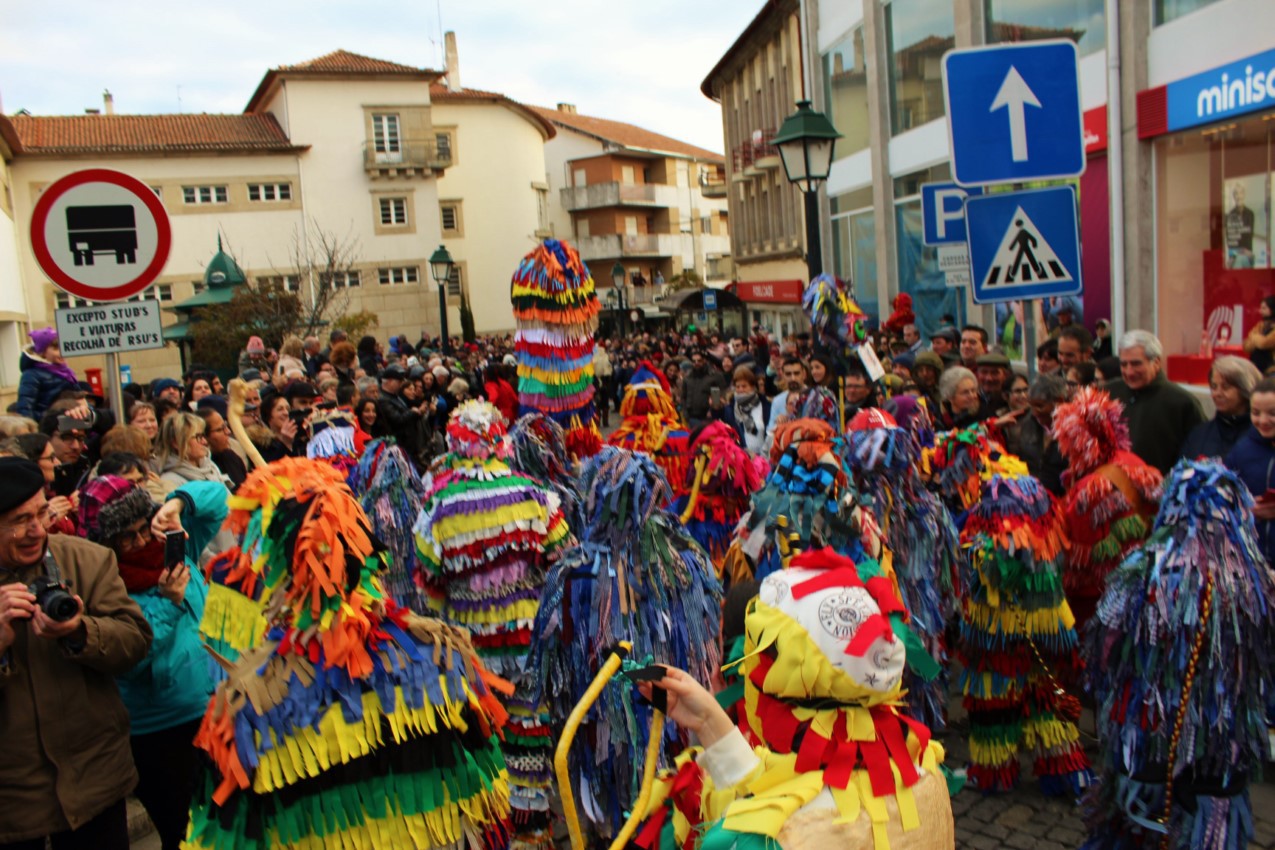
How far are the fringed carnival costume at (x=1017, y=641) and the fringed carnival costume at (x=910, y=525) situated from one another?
9.2 inches

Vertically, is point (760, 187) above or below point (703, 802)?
above

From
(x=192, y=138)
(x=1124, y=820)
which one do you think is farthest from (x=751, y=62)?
(x=1124, y=820)

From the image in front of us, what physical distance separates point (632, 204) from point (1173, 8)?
48931 mm

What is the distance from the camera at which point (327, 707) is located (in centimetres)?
270

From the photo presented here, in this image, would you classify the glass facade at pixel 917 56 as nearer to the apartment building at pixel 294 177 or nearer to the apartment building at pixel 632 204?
the apartment building at pixel 294 177

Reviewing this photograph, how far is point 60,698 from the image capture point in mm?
3094

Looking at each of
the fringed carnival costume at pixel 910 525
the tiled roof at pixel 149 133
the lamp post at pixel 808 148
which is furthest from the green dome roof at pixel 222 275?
the fringed carnival costume at pixel 910 525

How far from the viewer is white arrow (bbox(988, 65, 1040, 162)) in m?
5.16

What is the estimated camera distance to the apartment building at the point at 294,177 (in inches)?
1455

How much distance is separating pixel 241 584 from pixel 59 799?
99 centimetres

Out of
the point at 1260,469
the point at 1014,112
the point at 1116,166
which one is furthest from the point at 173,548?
the point at 1116,166

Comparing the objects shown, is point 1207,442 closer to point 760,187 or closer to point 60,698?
point 60,698

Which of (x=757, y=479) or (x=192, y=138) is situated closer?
(x=757, y=479)

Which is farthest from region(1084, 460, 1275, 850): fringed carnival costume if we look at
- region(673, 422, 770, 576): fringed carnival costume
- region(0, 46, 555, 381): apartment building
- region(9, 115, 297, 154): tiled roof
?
region(9, 115, 297, 154): tiled roof
